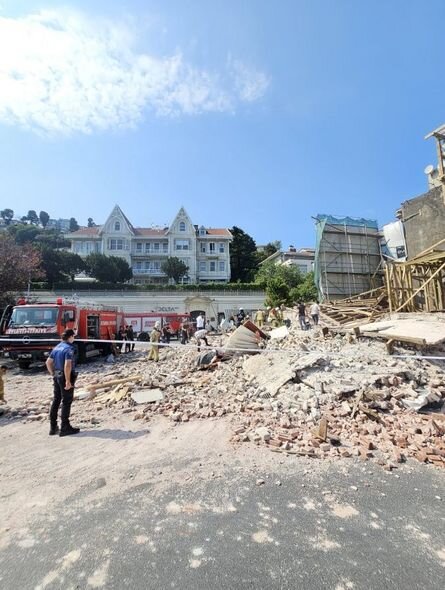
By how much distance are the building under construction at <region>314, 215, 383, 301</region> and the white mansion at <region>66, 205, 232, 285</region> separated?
99.2 feet

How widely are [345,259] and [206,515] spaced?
77.6 feet

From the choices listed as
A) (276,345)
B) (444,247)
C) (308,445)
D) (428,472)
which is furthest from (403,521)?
(444,247)

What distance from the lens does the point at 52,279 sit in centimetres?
4250

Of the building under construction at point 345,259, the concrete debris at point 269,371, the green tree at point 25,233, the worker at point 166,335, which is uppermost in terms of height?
the green tree at point 25,233

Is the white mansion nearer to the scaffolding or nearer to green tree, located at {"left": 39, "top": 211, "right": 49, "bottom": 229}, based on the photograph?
the scaffolding

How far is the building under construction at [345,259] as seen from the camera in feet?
77.1

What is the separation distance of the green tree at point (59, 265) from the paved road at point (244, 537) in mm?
42756

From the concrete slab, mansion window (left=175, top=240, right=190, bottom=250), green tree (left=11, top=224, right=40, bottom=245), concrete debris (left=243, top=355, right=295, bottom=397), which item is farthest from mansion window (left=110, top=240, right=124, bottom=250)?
the concrete slab

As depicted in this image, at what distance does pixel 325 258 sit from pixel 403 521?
22112 millimetres

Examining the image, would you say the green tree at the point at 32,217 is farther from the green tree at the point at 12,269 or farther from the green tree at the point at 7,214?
the green tree at the point at 12,269

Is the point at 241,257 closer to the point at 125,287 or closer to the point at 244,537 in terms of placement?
the point at 125,287

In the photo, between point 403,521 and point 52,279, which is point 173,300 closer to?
point 52,279

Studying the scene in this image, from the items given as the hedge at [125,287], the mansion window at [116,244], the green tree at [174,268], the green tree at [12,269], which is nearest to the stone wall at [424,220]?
the green tree at [12,269]

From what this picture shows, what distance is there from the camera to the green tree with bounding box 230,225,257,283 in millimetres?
56325
